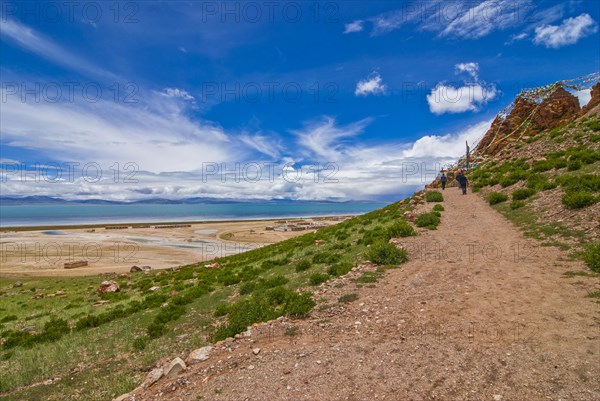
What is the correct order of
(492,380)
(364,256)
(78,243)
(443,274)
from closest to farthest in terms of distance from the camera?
(492,380), (443,274), (364,256), (78,243)

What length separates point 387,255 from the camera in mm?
14695

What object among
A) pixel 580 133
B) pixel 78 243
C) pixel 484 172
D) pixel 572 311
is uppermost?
pixel 580 133

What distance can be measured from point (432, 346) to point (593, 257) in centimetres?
800

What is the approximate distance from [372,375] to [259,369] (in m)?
2.80

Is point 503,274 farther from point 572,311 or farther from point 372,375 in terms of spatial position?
point 372,375

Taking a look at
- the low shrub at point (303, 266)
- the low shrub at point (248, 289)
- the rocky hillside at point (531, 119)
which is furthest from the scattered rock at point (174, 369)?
the rocky hillside at point (531, 119)

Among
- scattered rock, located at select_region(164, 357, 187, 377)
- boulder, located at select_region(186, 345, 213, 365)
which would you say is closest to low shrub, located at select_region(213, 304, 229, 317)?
boulder, located at select_region(186, 345, 213, 365)

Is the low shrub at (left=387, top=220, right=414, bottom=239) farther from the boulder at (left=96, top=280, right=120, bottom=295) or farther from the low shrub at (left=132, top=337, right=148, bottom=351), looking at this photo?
the boulder at (left=96, top=280, right=120, bottom=295)

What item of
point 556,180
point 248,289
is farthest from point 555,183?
point 248,289

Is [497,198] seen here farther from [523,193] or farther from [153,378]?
[153,378]

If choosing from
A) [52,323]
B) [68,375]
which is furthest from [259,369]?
[52,323]

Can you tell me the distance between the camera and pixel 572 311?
786 centimetres

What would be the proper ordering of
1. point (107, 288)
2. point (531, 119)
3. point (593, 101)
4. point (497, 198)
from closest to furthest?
point (497, 198), point (107, 288), point (593, 101), point (531, 119)

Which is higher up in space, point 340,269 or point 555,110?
point 555,110
